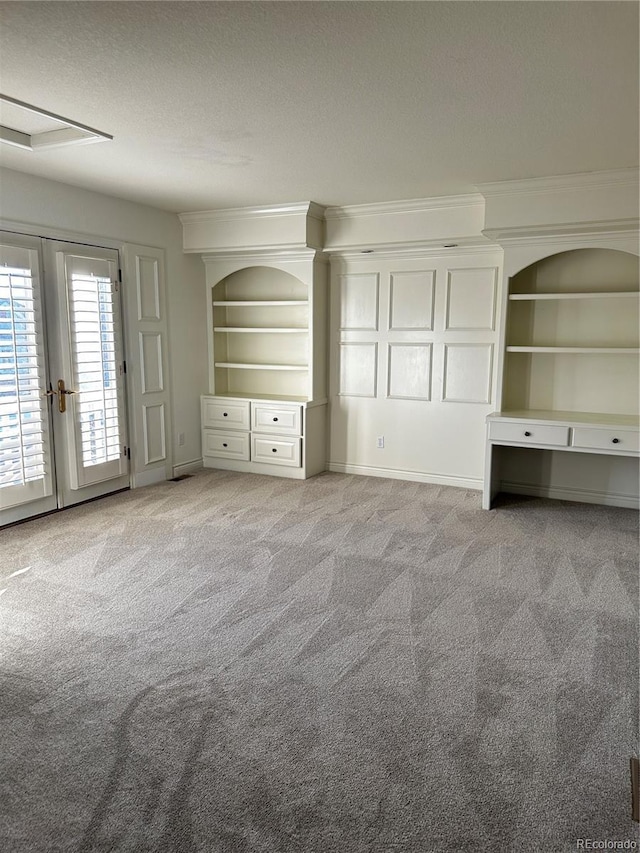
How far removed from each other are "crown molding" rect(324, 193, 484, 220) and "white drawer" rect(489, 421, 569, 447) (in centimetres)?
184

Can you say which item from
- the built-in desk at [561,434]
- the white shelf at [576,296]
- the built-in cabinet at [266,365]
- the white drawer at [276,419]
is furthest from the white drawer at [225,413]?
the white shelf at [576,296]

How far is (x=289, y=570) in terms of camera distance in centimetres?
362

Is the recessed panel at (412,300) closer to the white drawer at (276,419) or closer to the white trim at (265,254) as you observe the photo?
the white trim at (265,254)

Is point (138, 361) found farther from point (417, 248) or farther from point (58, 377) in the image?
point (417, 248)

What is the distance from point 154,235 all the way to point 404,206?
2312mm

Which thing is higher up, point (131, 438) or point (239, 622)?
point (131, 438)

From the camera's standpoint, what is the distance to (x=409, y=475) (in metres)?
5.68

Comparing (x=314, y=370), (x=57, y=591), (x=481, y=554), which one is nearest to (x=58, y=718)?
(x=57, y=591)

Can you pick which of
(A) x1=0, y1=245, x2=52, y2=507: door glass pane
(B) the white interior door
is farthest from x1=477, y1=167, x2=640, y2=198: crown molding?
(A) x1=0, y1=245, x2=52, y2=507: door glass pane

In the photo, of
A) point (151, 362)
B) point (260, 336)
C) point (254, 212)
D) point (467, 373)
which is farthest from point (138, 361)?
point (467, 373)

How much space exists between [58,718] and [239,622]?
3.16 ft

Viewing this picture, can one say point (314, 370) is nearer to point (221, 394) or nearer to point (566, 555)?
point (221, 394)

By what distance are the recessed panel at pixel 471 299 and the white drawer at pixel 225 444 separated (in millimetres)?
2350

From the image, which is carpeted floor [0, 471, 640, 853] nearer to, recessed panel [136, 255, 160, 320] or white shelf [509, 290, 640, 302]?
white shelf [509, 290, 640, 302]
